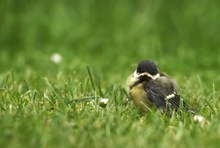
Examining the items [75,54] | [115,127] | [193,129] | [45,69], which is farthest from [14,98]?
[75,54]

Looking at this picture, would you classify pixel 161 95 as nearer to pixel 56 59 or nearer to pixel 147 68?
pixel 147 68

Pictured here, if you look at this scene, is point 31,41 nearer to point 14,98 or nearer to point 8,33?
point 8,33

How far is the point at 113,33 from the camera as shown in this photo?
9125 millimetres

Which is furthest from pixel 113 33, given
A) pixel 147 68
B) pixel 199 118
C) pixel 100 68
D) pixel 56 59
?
pixel 199 118

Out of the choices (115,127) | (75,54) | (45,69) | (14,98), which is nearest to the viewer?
(115,127)

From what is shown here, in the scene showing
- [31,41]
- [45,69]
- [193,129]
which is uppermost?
[31,41]

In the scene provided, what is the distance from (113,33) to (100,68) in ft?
4.35

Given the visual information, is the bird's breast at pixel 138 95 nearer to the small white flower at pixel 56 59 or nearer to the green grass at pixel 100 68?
the green grass at pixel 100 68

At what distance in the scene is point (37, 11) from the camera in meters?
9.13

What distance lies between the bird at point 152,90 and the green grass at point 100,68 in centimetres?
13

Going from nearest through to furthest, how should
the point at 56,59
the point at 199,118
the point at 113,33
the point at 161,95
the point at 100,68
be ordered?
the point at 199,118 < the point at 161,95 < the point at 56,59 < the point at 100,68 < the point at 113,33

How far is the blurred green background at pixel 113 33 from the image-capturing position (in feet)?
27.3

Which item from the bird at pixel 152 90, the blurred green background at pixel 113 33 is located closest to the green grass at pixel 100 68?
the blurred green background at pixel 113 33

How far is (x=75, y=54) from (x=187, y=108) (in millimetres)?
3818
